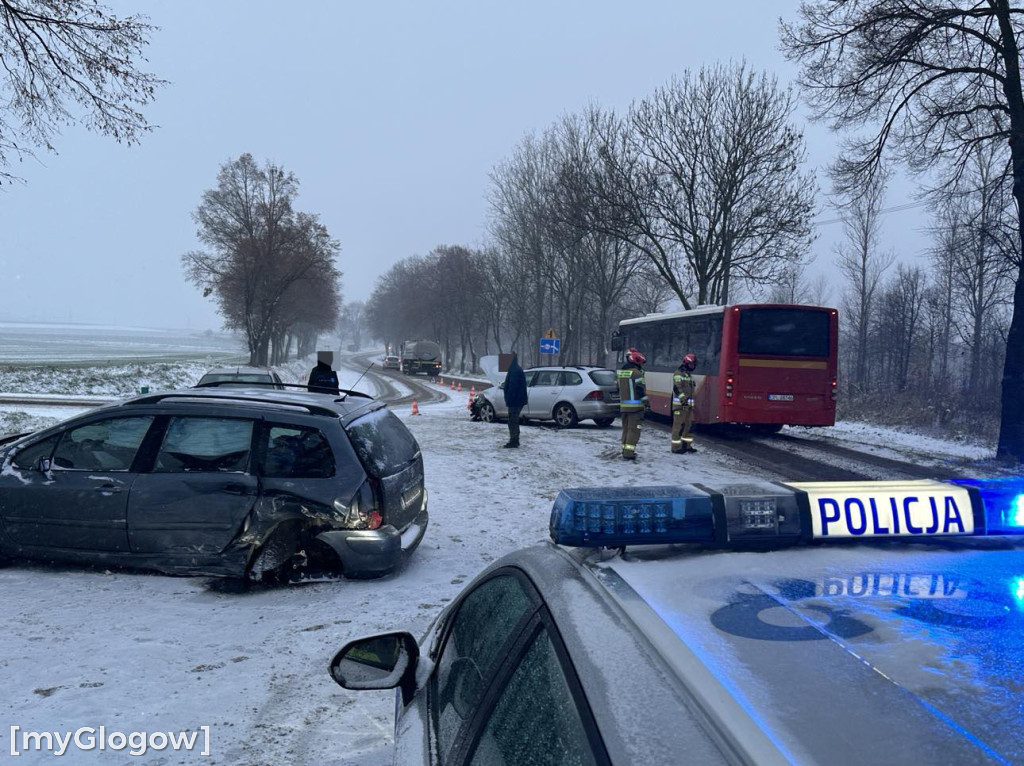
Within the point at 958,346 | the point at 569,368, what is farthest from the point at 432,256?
the point at 569,368

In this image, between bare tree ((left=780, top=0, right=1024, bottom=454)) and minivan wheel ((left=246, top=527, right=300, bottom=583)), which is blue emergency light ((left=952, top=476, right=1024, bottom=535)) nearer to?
minivan wheel ((left=246, top=527, right=300, bottom=583))

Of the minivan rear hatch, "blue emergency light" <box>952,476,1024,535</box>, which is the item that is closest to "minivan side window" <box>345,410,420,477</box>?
the minivan rear hatch

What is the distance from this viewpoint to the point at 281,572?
20.0 ft

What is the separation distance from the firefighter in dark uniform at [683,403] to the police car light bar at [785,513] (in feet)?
39.7

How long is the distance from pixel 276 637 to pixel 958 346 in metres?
52.0

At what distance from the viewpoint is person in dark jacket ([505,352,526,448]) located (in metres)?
14.1

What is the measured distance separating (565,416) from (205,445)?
13647mm

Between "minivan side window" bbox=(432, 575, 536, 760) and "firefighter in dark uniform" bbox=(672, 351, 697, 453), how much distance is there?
12.1m

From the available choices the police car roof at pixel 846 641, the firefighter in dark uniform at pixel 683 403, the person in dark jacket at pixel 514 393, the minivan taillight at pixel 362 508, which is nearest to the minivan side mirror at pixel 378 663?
the police car roof at pixel 846 641

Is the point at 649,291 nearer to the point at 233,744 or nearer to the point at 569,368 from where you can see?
the point at 569,368

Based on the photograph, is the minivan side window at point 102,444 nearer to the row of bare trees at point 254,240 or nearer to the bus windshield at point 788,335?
the bus windshield at point 788,335

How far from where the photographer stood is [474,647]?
83.8 inches

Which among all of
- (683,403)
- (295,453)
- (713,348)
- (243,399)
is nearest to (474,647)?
(295,453)

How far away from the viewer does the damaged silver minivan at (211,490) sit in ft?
19.5
